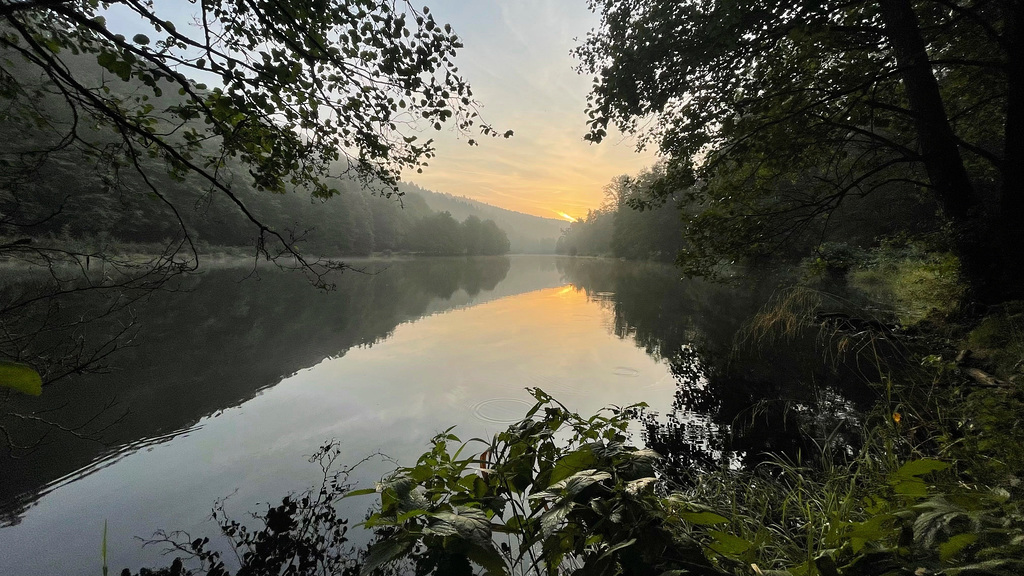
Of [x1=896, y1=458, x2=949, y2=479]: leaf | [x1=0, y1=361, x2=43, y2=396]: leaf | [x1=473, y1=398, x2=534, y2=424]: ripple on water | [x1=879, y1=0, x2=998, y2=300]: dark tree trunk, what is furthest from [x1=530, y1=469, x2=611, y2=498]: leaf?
[x1=879, y1=0, x2=998, y2=300]: dark tree trunk

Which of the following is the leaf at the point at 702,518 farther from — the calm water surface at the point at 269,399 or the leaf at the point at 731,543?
the calm water surface at the point at 269,399

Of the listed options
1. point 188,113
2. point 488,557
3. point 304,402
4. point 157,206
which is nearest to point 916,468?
point 488,557

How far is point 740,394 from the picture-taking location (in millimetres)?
6547

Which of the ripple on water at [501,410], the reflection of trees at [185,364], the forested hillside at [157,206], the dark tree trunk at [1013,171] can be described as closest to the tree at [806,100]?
the dark tree trunk at [1013,171]

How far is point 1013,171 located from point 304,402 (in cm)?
1082

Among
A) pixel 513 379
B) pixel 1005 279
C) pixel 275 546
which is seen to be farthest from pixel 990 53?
pixel 275 546

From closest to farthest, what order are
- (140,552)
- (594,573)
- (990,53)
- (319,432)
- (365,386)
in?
(594,573), (140,552), (319,432), (990,53), (365,386)

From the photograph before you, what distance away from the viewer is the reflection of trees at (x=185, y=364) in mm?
4920

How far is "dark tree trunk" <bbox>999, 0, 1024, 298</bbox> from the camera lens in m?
4.27

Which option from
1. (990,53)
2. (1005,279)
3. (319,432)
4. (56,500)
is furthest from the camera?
(990,53)

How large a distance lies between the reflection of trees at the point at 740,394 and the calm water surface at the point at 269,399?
36cm

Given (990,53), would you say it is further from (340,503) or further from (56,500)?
(56,500)

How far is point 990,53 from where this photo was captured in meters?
6.11

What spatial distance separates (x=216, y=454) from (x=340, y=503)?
2360 millimetres
